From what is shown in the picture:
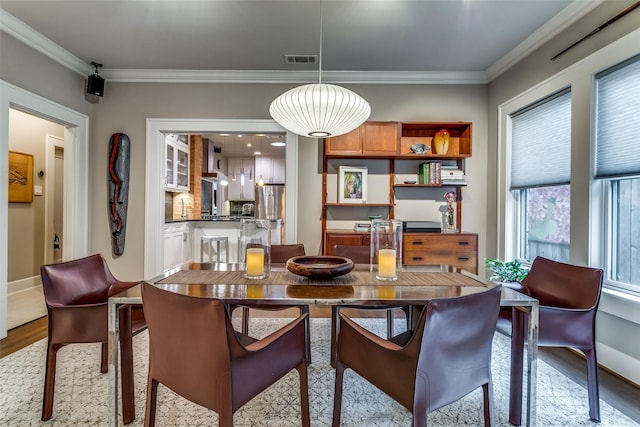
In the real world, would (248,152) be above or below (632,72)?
above

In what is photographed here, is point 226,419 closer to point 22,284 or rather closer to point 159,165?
point 159,165

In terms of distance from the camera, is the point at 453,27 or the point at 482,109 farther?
the point at 482,109

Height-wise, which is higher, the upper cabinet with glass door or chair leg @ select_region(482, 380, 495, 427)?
the upper cabinet with glass door

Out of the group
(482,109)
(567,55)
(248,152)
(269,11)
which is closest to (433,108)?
(482,109)

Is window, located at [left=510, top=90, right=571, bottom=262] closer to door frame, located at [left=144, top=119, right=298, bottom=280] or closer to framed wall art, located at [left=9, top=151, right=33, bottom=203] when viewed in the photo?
door frame, located at [left=144, top=119, right=298, bottom=280]

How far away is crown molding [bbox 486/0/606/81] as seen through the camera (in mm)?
2320

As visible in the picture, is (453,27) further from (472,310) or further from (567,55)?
(472,310)

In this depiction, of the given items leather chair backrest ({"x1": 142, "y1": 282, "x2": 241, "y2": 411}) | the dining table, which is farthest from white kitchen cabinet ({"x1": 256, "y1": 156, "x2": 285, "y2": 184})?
leather chair backrest ({"x1": 142, "y1": 282, "x2": 241, "y2": 411})

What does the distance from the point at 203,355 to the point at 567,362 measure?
2.54 m

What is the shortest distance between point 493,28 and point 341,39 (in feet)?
4.27

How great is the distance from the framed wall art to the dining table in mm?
3584

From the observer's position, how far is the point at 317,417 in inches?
65.1

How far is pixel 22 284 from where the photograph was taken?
155 inches

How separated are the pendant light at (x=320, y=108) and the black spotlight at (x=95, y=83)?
8.47 feet
